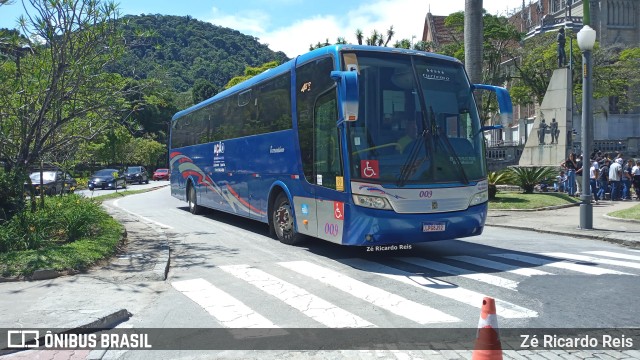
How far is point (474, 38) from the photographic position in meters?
18.0

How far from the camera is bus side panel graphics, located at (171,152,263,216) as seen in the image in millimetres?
13463

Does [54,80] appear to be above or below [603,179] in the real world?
above

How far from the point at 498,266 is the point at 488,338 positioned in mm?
5317

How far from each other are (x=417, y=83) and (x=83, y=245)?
627 centimetres

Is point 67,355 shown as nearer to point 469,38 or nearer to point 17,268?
point 17,268

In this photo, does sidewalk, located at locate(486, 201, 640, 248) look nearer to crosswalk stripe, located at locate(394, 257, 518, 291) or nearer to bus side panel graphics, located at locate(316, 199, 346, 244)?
crosswalk stripe, located at locate(394, 257, 518, 291)

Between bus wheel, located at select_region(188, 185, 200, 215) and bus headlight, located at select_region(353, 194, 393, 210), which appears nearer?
bus headlight, located at select_region(353, 194, 393, 210)

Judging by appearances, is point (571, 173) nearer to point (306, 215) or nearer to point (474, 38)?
point (474, 38)

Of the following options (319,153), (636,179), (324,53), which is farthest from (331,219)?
(636,179)

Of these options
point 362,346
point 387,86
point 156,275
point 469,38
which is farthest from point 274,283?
point 469,38

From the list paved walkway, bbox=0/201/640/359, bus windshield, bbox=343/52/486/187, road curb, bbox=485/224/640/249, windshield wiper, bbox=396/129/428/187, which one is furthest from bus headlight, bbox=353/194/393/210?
road curb, bbox=485/224/640/249

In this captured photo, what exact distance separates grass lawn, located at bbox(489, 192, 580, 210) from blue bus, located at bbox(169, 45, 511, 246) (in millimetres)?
9493

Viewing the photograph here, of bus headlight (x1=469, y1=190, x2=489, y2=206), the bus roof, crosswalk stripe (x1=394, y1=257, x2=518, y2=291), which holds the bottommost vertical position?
crosswalk stripe (x1=394, y1=257, x2=518, y2=291)

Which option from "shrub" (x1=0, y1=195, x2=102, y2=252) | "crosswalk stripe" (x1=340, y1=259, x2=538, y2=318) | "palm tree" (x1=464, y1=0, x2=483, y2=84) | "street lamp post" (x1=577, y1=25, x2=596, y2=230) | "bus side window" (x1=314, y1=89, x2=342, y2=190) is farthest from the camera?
"palm tree" (x1=464, y1=0, x2=483, y2=84)
